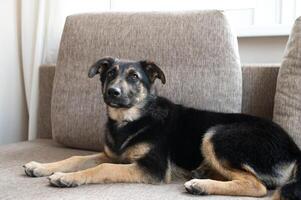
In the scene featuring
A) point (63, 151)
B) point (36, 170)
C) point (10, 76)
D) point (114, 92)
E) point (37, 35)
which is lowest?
point (63, 151)

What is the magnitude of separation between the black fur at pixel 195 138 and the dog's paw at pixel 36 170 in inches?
11.5

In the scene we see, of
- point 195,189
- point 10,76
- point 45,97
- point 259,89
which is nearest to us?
point 195,189

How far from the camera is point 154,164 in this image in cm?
175

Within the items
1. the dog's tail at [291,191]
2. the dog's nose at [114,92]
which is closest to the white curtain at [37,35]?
the dog's nose at [114,92]

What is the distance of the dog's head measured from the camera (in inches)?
72.1

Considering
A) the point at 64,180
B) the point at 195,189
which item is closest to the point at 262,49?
the point at 195,189

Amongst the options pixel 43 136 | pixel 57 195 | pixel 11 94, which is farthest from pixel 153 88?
pixel 11 94

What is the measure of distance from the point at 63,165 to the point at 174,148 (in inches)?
18.7

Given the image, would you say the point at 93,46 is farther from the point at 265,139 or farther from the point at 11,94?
the point at 265,139

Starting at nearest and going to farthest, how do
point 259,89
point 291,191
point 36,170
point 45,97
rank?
point 291,191 < point 36,170 < point 259,89 < point 45,97

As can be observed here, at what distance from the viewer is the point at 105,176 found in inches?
65.8

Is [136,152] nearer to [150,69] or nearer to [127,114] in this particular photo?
[127,114]

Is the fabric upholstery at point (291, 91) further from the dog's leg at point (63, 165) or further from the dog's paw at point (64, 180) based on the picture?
the dog's paw at point (64, 180)

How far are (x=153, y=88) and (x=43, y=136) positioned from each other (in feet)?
3.03
